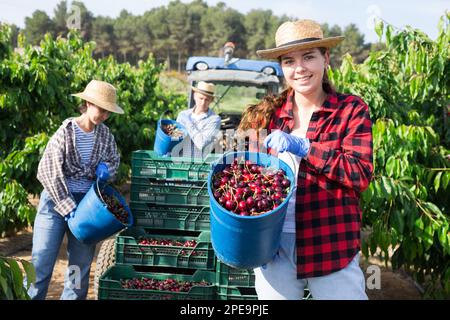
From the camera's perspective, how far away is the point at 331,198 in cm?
213

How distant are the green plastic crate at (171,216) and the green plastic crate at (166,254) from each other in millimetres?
135

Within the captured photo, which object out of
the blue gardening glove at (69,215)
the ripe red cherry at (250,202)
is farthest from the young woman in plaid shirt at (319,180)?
the blue gardening glove at (69,215)

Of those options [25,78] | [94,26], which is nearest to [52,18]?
[94,26]

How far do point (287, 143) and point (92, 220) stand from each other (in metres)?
A: 1.91

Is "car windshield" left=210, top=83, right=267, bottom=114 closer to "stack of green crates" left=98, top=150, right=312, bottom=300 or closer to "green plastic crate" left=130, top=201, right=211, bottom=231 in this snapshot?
"stack of green crates" left=98, top=150, right=312, bottom=300

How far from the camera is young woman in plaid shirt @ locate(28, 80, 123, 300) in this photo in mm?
3551

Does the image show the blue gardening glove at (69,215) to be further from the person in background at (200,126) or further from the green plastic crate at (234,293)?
the person in background at (200,126)

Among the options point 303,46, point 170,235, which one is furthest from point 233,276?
point 303,46

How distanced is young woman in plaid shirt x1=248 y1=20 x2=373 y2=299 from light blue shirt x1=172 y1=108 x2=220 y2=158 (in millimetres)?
2552

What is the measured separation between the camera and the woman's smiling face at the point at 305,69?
7.05 ft

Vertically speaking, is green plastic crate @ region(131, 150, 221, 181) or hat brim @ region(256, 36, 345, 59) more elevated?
hat brim @ region(256, 36, 345, 59)

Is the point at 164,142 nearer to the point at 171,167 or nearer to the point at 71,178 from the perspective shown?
the point at 171,167

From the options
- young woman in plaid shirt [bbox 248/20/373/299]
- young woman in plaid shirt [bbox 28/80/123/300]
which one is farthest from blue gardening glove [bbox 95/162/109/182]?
young woman in plaid shirt [bbox 248/20/373/299]
